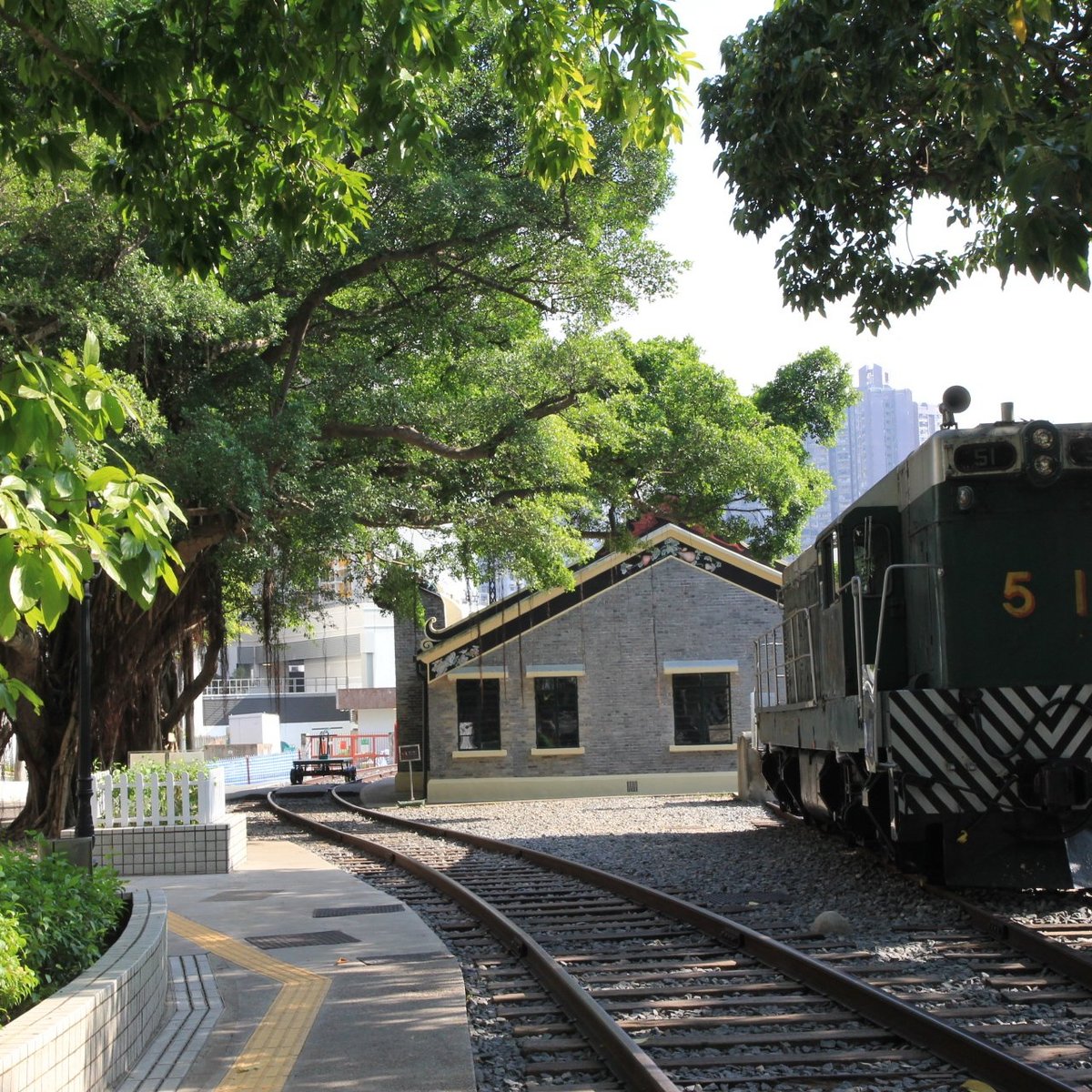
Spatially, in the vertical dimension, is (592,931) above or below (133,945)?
below

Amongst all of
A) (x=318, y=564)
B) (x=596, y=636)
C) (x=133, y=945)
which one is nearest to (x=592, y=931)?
(x=133, y=945)

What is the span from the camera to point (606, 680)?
28.4 m

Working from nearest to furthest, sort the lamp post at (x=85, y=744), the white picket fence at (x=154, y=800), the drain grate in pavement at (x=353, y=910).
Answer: the drain grate in pavement at (x=353, y=910) < the lamp post at (x=85, y=744) < the white picket fence at (x=154, y=800)

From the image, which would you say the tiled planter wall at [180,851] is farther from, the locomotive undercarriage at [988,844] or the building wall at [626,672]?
the building wall at [626,672]

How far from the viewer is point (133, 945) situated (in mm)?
6273

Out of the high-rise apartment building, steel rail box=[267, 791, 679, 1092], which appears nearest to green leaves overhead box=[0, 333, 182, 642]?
steel rail box=[267, 791, 679, 1092]

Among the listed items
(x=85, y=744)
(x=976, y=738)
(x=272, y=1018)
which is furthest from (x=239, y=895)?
(x=976, y=738)

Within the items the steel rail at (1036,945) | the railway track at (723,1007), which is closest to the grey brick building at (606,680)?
the railway track at (723,1007)

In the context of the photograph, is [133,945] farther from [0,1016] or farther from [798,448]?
[798,448]

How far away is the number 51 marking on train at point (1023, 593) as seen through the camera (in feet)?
32.1

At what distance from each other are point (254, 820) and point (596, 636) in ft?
29.2

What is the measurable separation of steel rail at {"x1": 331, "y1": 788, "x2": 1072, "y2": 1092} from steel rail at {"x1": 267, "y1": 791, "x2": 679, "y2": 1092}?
1.24 m

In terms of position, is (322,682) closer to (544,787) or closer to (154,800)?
(544,787)

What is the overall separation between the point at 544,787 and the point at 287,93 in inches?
863
